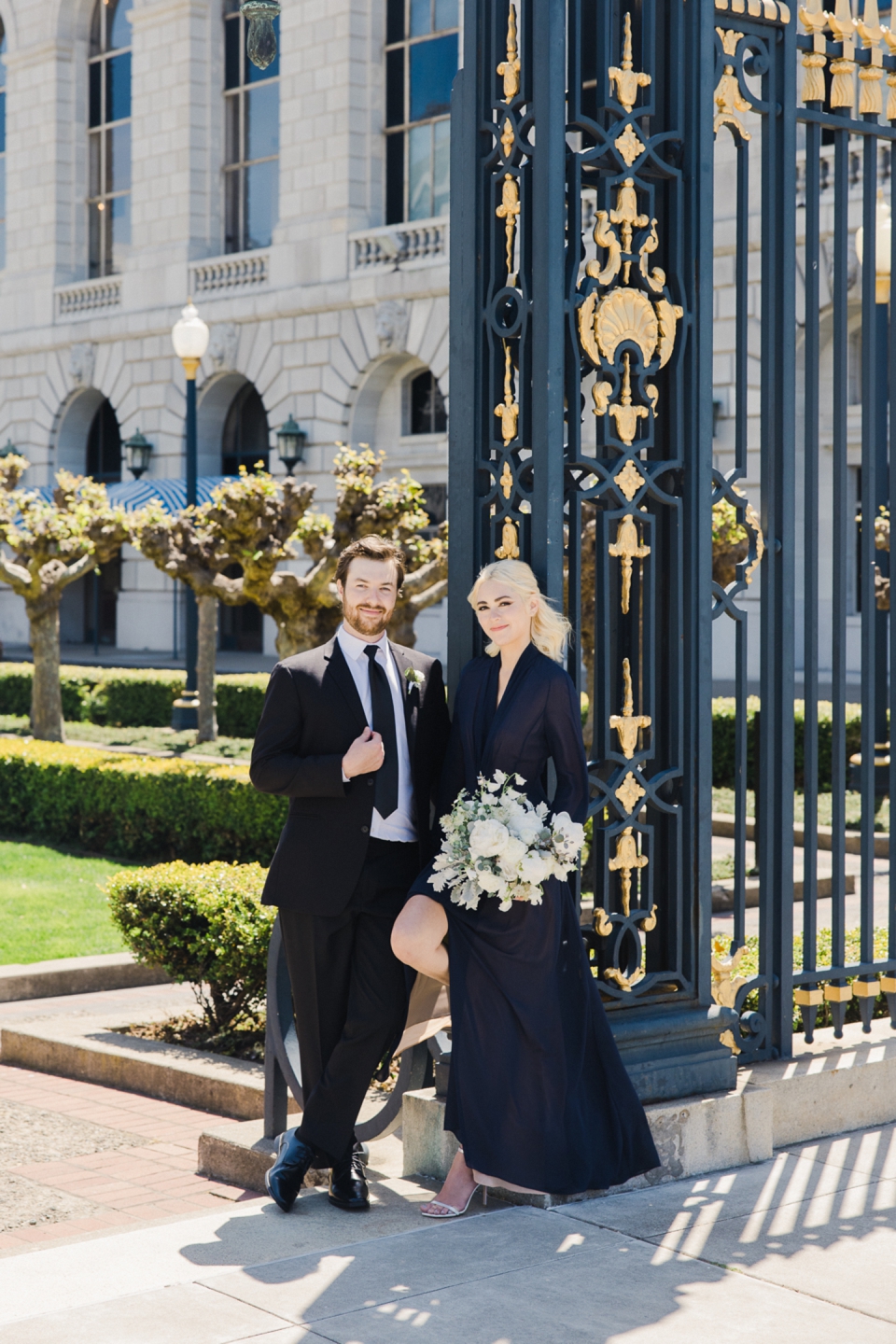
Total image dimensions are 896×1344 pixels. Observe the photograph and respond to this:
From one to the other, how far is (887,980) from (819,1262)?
1.84 meters

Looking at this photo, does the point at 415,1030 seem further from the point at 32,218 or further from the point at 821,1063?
the point at 32,218

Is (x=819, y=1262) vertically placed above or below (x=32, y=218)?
below

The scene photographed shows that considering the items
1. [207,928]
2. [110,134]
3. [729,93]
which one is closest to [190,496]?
[207,928]

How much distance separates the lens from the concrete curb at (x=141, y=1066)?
6387 mm

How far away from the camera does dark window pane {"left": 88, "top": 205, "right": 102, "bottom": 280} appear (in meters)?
38.0

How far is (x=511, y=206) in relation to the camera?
16.3ft

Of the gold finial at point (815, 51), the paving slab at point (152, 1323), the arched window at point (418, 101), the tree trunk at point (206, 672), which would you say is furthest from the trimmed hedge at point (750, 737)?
the arched window at point (418, 101)

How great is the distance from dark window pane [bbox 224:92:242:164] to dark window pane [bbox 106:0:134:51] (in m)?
4.31

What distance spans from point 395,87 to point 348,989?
29.0m

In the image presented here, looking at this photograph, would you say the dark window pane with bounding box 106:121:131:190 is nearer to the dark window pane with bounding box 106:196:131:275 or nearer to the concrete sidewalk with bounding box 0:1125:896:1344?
the dark window pane with bounding box 106:196:131:275

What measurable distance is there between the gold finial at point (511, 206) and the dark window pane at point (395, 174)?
27.3m

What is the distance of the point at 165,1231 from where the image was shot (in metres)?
4.36

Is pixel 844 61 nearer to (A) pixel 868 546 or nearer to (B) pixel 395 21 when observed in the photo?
(A) pixel 868 546

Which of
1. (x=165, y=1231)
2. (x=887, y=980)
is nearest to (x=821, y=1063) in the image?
(x=887, y=980)
